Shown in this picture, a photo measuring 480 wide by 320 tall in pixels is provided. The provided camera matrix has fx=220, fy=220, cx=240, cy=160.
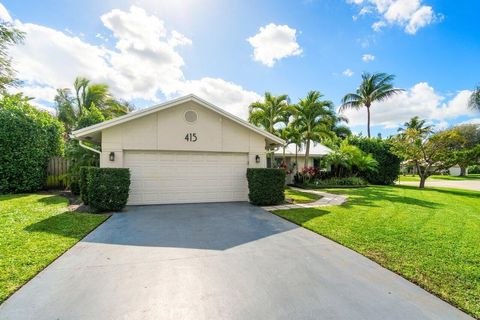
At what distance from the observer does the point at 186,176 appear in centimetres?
913

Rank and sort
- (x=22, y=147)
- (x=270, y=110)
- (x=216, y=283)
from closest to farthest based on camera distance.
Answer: (x=216, y=283), (x=22, y=147), (x=270, y=110)

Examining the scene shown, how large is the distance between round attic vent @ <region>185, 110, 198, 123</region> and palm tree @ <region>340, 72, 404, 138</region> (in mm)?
23414

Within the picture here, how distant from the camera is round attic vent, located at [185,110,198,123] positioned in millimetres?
8984

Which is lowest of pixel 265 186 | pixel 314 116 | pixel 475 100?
pixel 265 186

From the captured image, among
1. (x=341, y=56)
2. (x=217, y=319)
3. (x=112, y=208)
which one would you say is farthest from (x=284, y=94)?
(x=217, y=319)

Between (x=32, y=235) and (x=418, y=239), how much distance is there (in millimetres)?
8477

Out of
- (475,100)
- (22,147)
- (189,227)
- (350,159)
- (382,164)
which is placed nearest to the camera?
(189,227)

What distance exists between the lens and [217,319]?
93.1 inches

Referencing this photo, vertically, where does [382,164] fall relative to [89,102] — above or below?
below

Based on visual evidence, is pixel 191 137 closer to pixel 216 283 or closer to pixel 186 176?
pixel 186 176

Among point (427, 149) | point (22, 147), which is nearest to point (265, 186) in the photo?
point (22, 147)

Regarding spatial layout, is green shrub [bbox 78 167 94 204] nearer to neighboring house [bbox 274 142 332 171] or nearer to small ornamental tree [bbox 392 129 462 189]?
neighboring house [bbox 274 142 332 171]

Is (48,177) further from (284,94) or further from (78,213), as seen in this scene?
(284,94)

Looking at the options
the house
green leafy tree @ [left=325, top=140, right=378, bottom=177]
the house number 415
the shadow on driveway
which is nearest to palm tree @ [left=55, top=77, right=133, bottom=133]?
the house
